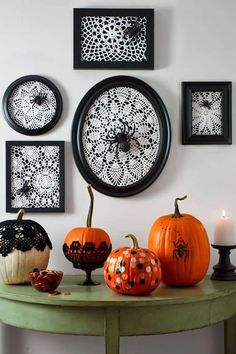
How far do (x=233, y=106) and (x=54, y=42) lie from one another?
2.83 feet

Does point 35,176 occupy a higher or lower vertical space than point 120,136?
lower

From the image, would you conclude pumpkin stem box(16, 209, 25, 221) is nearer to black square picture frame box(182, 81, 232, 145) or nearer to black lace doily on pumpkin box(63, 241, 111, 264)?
black lace doily on pumpkin box(63, 241, 111, 264)

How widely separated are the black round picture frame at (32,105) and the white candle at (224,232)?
33.6 inches

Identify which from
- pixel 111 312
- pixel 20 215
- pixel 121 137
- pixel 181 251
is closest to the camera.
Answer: pixel 111 312

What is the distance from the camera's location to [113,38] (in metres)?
2.47

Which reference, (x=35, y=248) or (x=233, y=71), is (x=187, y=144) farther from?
(x=35, y=248)

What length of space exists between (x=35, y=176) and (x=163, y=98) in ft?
2.22

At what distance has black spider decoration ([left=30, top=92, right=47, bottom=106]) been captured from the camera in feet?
8.01

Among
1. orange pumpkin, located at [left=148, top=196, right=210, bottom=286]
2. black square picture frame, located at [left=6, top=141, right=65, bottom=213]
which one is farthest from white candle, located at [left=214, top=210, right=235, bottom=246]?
black square picture frame, located at [left=6, top=141, right=65, bottom=213]

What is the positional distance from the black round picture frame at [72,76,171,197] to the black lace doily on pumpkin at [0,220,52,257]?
0.38 meters

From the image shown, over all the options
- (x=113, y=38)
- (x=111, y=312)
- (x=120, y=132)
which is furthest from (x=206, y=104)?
(x=111, y=312)

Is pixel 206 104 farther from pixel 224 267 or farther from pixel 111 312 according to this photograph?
pixel 111 312

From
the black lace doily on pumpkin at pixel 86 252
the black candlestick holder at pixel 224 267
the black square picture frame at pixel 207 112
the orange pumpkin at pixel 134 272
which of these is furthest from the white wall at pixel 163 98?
the orange pumpkin at pixel 134 272

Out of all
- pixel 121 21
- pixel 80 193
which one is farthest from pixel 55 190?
pixel 121 21
